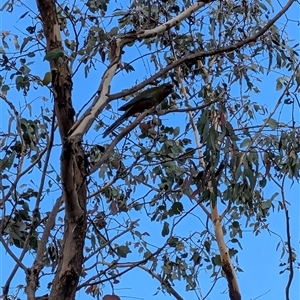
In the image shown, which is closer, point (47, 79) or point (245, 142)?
point (47, 79)

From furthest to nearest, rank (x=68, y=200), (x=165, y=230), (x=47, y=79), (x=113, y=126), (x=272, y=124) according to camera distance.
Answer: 1. (x=165, y=230)
2. (x=272, y=124)
3. (x=113, y=126)
4. (x=47, y=79)
5. (x=68, y=200)

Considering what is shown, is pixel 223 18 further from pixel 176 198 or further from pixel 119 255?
pixel 119 255

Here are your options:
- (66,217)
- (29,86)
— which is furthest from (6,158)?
(66,217)

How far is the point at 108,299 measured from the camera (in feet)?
4.90

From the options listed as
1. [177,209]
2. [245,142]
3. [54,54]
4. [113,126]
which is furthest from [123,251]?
[54,54]

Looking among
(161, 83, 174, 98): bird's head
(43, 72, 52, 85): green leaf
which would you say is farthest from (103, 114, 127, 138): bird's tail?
(43, 72, 52, 85): green leaf

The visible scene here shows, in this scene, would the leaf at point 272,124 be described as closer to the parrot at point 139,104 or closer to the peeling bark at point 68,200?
the parrot at point 139,104

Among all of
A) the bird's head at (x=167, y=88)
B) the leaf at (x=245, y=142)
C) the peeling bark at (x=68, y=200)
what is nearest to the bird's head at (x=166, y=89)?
the bird's head at (x=167, y=88)

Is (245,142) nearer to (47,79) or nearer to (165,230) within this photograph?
(165,230)

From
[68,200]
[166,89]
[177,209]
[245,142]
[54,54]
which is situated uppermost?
[166,89]

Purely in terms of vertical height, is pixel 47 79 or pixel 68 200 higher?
pixel 47 79

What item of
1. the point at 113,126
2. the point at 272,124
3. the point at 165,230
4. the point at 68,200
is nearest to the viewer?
the point at 68,200

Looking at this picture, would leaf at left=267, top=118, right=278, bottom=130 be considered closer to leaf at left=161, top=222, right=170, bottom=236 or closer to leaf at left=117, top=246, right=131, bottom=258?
leaf at left=161, top=222, right=170, bottom=236

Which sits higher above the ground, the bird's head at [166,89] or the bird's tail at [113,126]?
the bird's head at [166,89]
